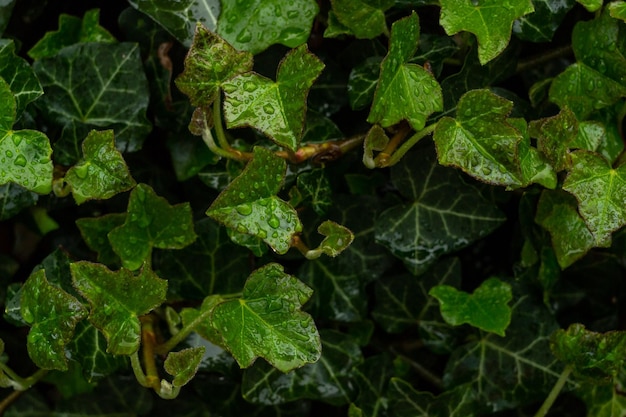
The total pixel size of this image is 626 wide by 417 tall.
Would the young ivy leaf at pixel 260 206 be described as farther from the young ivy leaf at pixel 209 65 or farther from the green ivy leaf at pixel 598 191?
the green ivy leaf at pixel 598 191

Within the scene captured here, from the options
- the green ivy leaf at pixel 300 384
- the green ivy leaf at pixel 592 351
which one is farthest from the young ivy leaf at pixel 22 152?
the green ivy leaf at pixel 592 351

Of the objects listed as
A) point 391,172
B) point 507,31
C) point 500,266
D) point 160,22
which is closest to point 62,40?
point 160,22

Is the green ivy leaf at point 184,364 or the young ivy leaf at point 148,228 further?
the young ivy leaf at point 148,228

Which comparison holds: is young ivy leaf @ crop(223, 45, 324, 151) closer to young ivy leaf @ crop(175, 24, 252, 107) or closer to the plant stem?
young ivy leaf @ crop(175, 24, 252, 107)

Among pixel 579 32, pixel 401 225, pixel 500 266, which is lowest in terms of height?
pixel 500 266

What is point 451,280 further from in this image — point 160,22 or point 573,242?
point 160,22

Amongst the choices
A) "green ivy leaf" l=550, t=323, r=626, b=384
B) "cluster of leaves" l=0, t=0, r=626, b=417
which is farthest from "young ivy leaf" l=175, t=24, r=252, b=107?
"green ivy leaf" l=550, t=323, r=626, b=384

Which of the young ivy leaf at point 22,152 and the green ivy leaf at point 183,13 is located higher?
the green ivy leaf at point 183,13
